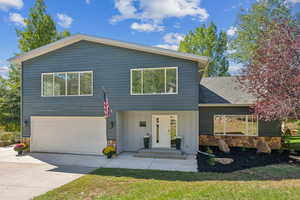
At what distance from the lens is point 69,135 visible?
Result: 443 inches

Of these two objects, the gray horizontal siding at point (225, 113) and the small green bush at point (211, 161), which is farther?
the gray horizontal siding at point (225, 113)

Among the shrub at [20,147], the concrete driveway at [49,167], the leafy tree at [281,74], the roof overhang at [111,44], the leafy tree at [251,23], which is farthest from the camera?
the leafy tree at [251,23]

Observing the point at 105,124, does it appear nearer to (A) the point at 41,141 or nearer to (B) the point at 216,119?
(A) the point at 41,141

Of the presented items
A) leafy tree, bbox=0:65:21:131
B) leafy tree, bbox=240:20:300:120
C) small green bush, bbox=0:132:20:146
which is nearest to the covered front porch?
leafy tree, bbox=240:20:300:120

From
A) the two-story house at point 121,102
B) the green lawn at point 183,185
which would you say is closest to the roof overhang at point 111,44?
the two-story house at point 121,102

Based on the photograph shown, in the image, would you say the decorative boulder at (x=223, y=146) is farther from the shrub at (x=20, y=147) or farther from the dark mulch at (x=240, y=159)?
the shrub at (x=20, y=147)

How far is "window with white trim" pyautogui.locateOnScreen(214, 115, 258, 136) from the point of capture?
38.0ft

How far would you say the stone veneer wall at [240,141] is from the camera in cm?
1126

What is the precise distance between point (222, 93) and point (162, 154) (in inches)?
238

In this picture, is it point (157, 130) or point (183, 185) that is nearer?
point (183, 185)

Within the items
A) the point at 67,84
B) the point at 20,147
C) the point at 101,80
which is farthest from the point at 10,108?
the point at 101,80

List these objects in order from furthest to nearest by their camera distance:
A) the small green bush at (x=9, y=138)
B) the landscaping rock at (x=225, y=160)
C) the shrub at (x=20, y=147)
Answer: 1. the small green bush at (x=9, y=138)
2. the shrub at (x=20, y=147)
3. the landscaping rock at (x=225, y=160)

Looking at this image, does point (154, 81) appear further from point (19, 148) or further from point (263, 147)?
point (19, 148)

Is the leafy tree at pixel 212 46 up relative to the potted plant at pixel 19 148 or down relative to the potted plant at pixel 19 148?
up
